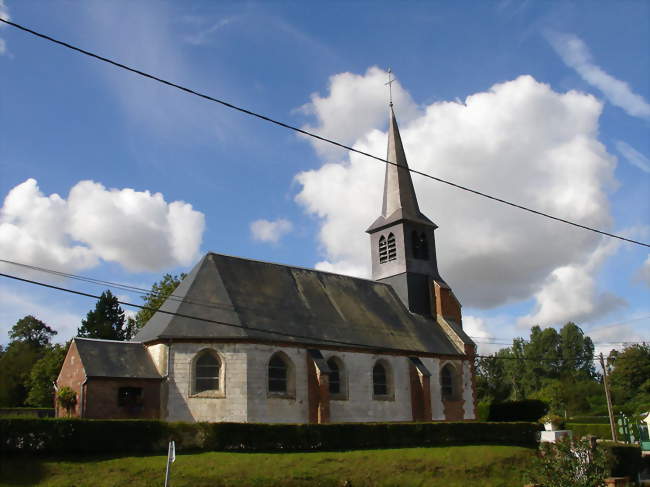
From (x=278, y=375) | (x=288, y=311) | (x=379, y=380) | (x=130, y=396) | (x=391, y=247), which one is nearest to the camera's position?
(x=130, y=396)

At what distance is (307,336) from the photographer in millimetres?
29297

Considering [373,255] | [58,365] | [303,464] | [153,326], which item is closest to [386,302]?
[373,255]

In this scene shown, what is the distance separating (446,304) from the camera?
38.1 meters

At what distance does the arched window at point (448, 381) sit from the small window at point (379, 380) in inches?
177

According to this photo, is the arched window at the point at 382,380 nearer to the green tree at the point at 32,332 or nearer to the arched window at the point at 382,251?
the arched window at the point at 382,251

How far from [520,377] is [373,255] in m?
63.2

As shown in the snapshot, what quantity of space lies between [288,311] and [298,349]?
7.63 ft

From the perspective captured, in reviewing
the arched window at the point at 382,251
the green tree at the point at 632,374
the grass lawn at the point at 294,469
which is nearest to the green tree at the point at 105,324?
the arched window at the point at 382,251

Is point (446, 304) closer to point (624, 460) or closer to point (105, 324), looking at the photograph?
point (624, 460)

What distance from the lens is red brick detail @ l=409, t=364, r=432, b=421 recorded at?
3234cm

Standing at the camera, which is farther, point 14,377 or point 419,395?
point 14,377

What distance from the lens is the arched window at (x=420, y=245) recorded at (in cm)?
3897

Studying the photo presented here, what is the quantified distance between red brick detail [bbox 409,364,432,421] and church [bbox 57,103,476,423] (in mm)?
54

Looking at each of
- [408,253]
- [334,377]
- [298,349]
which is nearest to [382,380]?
[334,377]
